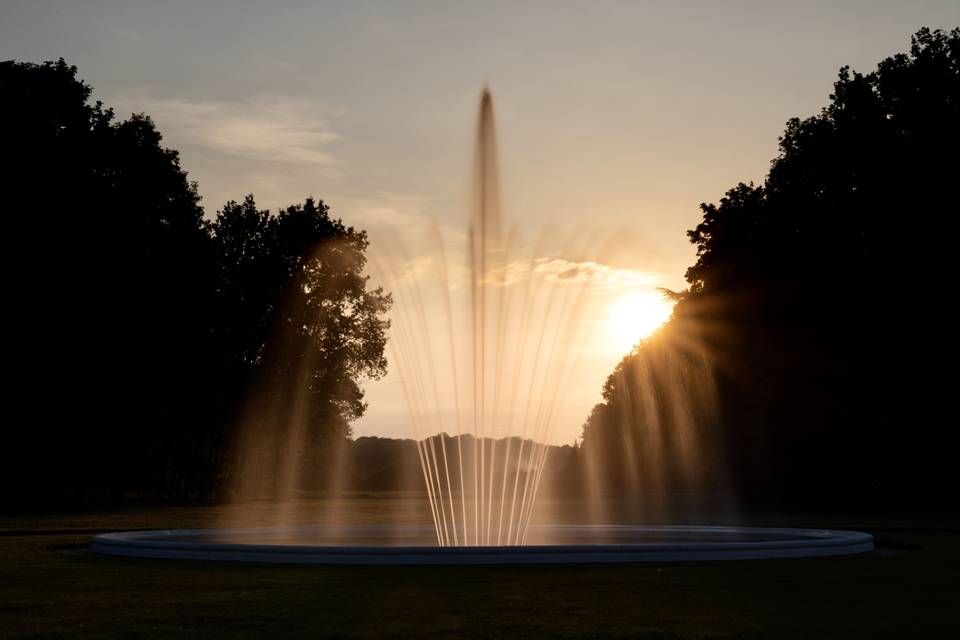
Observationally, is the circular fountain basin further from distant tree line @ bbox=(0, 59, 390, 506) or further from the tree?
the tree

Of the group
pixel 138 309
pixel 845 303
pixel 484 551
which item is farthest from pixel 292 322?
pixel 484 551

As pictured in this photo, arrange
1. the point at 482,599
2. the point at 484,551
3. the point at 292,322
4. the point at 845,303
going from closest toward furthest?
the point at 482,599 < the point at 484,551 < the point at 845,303 < the point at 292,322

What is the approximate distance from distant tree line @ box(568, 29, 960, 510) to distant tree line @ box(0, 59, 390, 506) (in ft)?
72.8

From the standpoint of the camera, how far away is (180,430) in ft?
222

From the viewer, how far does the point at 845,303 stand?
172 feet

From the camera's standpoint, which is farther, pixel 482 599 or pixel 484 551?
pixel 484 551

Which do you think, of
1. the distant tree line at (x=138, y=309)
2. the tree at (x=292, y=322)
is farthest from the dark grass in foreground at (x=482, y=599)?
the tree at (x=292, y=322)

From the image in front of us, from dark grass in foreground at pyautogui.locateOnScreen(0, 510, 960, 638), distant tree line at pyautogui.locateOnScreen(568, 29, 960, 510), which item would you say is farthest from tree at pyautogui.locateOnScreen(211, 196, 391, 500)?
dark grass in foreground at pyautogui.locateOnScreen(0, 510, 960, 638)

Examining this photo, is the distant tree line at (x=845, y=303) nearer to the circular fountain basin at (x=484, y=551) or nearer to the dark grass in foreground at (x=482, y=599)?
the circular fountain basin at (x=484, y=551)

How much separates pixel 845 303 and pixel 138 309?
1350 inches

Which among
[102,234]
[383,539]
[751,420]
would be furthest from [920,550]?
[102,234]

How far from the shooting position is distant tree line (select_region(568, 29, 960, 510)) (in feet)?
166

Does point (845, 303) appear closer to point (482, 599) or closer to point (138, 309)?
point (138, 309)

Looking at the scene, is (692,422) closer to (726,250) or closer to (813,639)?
(726,250)
